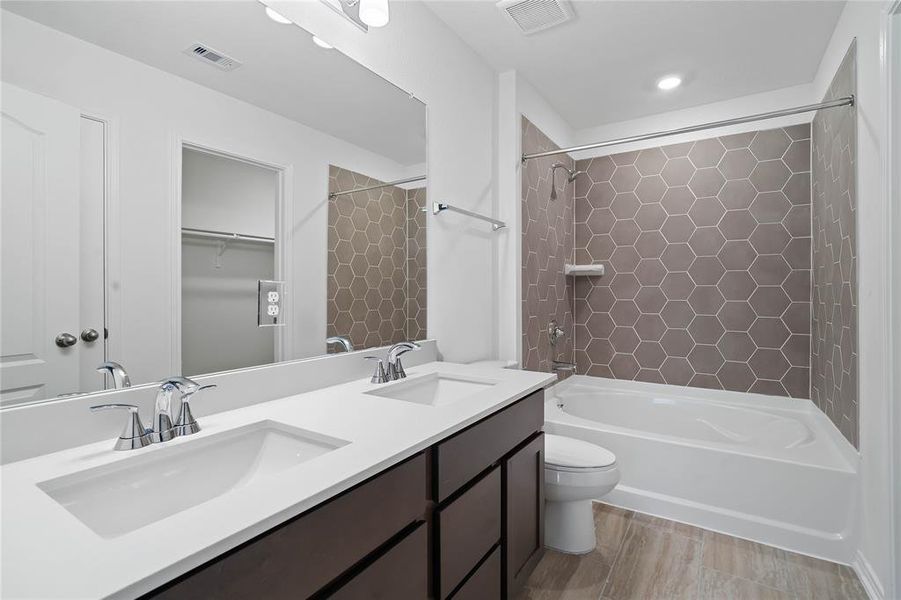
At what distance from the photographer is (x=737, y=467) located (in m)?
2.10

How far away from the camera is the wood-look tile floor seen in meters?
1.68

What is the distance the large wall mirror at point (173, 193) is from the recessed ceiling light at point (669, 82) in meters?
1.97

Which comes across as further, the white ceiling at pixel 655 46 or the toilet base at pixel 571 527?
the white ceiling at pixel 655 46

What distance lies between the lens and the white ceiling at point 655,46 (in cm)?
208

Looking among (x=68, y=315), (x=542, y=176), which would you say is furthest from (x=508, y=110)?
(x=68, y=315)

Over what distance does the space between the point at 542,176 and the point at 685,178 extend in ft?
3.61

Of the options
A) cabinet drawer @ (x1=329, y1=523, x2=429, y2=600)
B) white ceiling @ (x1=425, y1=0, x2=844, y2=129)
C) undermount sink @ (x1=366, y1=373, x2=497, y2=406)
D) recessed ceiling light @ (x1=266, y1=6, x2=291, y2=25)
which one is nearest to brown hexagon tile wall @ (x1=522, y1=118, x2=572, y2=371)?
white ceiling @ (x1=425, y1=0, x2=844, y2=129)

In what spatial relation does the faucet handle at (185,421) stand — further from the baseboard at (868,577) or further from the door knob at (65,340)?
the baseboard at (868,577)

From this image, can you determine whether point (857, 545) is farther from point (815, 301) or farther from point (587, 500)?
point (815, 301)

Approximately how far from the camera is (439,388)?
177 centimetres

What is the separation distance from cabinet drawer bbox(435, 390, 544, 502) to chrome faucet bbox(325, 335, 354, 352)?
2.05 feet

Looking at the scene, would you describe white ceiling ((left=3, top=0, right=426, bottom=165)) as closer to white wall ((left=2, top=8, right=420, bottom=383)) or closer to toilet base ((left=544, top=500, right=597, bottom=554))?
white wall ((left=2, top=8, right=420, bottom=383))

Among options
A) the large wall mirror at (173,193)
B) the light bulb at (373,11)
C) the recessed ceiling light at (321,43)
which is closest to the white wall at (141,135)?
the large wall mirror at (173,193)

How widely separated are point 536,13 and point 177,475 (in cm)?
229
